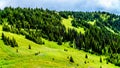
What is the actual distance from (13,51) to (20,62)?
98.1ft

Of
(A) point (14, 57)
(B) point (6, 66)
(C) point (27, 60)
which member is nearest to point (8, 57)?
(A) point (14, 57)

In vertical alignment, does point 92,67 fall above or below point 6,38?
below

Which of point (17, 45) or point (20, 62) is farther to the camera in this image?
point (17, 45)

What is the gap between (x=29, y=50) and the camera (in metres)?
186

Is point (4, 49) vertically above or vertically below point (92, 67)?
above

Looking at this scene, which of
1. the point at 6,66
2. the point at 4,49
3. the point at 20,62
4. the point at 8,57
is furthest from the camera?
the point at 4,49

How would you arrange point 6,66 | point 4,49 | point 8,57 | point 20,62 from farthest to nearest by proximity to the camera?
point 4,49 → point 8,57 → point 20,62 → point 6,66

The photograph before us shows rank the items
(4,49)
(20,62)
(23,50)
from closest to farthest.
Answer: (20,62) → (4,49) → (23,50)

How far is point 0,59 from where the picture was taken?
150 metres

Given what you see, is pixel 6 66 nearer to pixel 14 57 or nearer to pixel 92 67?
pixel 14 57

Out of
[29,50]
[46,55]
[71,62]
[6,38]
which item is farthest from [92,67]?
[6,38]

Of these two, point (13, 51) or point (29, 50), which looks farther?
point (29, 50)

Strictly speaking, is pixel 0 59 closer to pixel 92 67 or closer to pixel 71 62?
pixel 71 62

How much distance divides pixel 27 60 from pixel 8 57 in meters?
16.6
